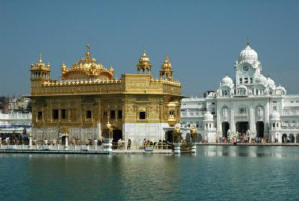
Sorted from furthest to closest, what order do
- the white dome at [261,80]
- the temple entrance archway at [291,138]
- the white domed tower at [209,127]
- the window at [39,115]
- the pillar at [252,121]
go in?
the white dome at [261,80]
the white domed tower at [209,127]
the pillar at [252,121]
the temple entrance archway at [291,138]
the window at [39,115]

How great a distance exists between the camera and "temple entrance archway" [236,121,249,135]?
329 feet

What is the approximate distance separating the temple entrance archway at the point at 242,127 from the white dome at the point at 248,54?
38.7 feet

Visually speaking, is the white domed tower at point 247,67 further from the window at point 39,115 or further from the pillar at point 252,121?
the window at point 39,115

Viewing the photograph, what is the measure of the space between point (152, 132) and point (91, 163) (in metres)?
12.4

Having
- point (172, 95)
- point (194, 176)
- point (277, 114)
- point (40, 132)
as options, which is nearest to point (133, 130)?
point (172, 95)

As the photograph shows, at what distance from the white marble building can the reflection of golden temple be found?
147 ft

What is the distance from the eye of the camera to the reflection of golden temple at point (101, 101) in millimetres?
45750

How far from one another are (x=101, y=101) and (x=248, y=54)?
197 feet

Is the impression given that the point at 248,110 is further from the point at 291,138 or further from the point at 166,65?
the point at 166,65

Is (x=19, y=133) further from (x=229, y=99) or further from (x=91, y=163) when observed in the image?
(x=229, y=99)

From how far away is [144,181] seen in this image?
2494cm

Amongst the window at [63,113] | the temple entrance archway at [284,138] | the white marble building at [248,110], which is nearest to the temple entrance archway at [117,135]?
the window at [63,113]

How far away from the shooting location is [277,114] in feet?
298

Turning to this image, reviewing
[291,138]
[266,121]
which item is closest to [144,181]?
[291,138]
